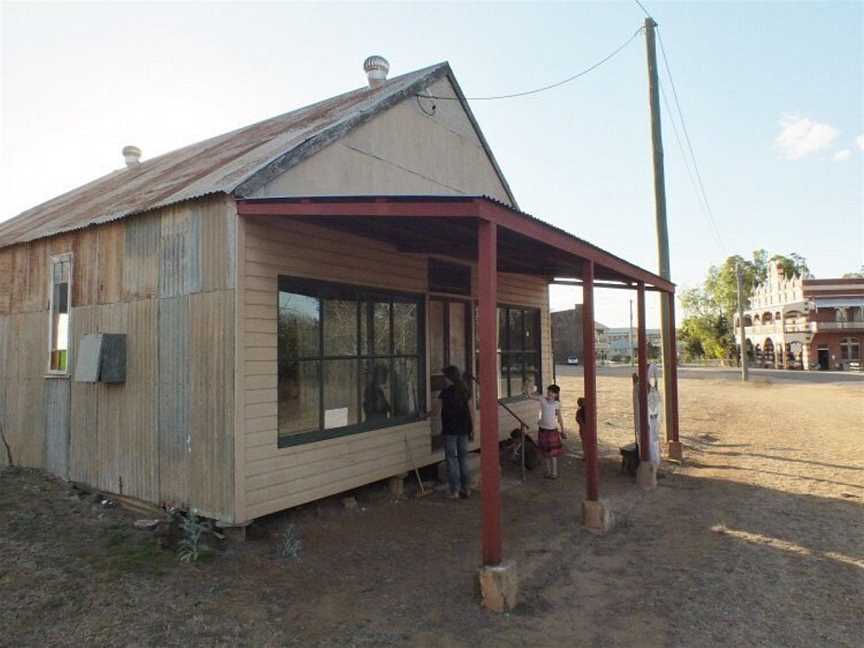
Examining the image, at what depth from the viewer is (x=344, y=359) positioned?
710 cm

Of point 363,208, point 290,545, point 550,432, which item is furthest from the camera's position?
point 550,432

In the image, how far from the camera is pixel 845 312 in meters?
56.8

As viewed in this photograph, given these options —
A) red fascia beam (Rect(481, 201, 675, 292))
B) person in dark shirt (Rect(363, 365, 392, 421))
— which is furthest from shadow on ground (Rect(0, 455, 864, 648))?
red fascia beam (Rect(481, 201, 675, 292))

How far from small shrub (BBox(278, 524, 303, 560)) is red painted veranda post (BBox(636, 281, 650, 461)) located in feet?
17.3

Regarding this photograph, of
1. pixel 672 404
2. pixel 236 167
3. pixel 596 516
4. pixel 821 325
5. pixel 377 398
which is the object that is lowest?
pixel 596 516

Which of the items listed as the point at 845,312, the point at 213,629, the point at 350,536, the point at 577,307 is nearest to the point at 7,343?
the point at 350,536

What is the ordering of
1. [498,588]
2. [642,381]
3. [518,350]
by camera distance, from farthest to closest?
[518,350]
[642,381]
[498,588]

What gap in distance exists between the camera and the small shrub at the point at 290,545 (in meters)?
5.52

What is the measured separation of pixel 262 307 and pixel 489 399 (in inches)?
102

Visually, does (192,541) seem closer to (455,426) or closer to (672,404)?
(455,426)

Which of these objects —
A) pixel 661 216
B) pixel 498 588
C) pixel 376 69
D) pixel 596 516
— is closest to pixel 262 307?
pixel 498 588

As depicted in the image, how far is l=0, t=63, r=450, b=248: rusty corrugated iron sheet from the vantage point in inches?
242

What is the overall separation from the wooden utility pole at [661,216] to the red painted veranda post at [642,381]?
6.55 ft

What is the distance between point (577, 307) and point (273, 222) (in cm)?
5570
